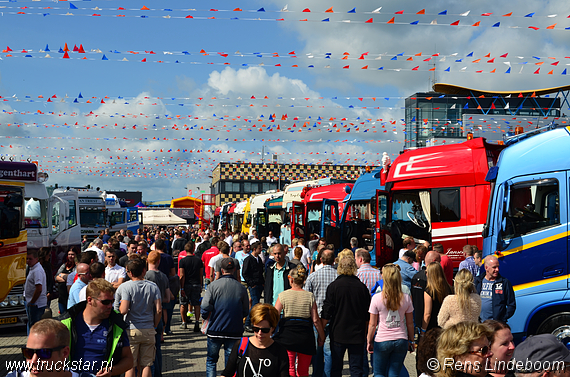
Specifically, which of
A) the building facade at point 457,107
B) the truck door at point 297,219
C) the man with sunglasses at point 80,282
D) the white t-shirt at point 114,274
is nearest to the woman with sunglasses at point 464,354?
the man with sunglasses at point 80,282

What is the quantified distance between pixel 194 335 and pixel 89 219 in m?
19.5

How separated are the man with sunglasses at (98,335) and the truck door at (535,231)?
5999 millimetres

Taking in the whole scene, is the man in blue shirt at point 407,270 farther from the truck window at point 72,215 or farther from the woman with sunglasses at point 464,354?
the truck window at point 72,215

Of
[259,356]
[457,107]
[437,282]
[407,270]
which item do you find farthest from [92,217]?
[457,107]

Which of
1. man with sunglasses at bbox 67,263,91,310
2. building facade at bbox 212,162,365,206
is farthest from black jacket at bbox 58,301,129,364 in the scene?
building facade at bbox 212,162,365,206

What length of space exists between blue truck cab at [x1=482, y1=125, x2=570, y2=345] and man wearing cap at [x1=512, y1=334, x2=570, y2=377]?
5094 mm

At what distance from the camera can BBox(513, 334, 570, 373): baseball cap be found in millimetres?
2873

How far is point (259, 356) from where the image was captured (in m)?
4.25

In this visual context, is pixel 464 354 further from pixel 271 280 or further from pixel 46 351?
pixel 271 280

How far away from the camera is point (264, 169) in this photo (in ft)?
291

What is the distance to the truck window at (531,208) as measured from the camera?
7816mm

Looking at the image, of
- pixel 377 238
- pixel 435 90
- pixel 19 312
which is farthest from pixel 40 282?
pixel 435 90

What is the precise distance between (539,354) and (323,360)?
13.7 feet

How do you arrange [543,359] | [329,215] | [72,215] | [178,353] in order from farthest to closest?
1. [329,215]
2. [72,215]
3. [178,353]
4. [543,359]
